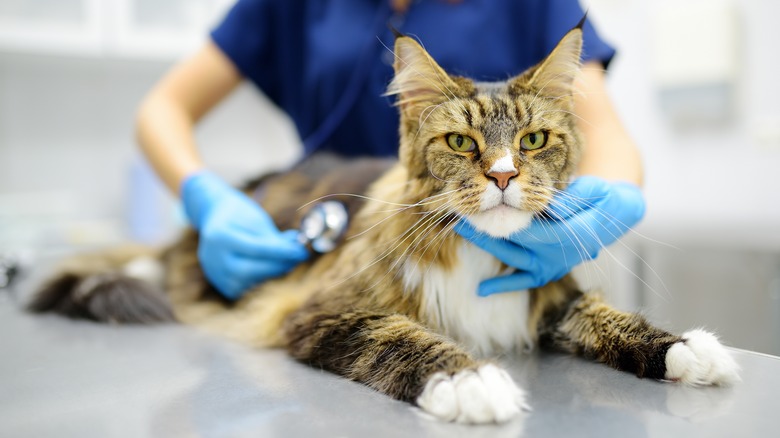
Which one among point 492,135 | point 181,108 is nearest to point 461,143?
point 492,135

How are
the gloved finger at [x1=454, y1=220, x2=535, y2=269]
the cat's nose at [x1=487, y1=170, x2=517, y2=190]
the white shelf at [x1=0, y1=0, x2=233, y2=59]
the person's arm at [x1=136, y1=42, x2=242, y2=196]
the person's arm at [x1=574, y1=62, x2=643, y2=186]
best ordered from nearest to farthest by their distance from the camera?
the cat's nose at [x1=487, y1=170, x2=517, y2=190], the gloved finger at [x1=454, y1=220, x2=535, y2=269], the person's arm at [x1=574, y1=62, x2=643, y2=186], the person's arm at [x1=136, y1=42, x2=242, y2=196], the white shelf at [x1=0, y1=0, x2=233, y2=59]

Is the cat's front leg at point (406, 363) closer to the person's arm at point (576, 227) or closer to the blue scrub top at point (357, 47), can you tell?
the person's arm at point (576, 227)

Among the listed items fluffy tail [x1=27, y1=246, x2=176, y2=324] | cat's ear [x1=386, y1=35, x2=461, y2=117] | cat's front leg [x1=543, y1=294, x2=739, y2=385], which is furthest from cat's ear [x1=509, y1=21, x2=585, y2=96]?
fluffy tail [x1=27, y1=246, x2=176, y2=324]

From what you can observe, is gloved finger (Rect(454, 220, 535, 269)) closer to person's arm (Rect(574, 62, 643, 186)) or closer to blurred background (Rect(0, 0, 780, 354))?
person's arm (Rect(574, 62, 643, 186))

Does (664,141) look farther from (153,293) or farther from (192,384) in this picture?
(192,384)

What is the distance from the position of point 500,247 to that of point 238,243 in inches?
26.3

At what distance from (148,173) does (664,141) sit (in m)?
2.83

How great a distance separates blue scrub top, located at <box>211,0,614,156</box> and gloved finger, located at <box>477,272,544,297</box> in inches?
23.5

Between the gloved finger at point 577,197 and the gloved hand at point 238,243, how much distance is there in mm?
640

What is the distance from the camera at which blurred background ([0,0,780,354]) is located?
250 cm

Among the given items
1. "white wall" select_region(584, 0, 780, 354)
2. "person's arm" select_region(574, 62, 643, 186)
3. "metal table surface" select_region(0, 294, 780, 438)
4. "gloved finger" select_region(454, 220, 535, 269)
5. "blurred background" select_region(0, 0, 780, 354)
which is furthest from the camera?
"blurred background" select_region(0, 0, 780, 354)

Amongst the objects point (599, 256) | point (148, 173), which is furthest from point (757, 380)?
point (148, 173)

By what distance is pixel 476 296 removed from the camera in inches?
40.1

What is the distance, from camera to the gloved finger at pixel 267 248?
4.40 ft
